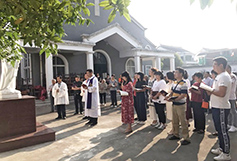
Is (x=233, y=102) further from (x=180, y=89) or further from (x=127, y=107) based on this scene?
Answer: (x=127, y=107)

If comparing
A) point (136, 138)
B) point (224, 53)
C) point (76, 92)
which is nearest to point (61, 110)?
point (76, 92)

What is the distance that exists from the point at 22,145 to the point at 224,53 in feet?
109

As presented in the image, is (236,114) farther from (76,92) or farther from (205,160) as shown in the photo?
A: (76,92)

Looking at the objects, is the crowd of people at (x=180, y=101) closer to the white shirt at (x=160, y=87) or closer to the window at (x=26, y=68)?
the white shirt at (x=160, y=87)

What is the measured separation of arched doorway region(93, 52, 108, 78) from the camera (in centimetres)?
1587

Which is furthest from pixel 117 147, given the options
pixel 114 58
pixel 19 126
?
pixel 114 58

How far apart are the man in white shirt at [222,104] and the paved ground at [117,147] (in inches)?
11.2

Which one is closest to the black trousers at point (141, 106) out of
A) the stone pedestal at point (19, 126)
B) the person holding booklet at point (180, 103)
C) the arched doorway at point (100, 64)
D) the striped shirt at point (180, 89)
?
the person holding booklet at point (180, 103)

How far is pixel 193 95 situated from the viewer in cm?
527

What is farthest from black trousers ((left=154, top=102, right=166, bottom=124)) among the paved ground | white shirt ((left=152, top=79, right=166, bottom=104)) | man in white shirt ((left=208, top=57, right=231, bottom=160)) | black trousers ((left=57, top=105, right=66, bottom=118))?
black trousers ((left=57, top=105, right=66, bottom=118))

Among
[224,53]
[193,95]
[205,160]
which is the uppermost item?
[224,53]

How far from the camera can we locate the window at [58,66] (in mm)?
13672

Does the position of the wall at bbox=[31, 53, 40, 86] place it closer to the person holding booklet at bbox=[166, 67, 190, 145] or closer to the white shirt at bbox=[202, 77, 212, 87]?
the white shirt at bbox=[202, 77, 212, 87]

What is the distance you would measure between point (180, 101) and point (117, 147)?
1.72 meters
